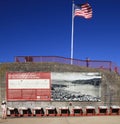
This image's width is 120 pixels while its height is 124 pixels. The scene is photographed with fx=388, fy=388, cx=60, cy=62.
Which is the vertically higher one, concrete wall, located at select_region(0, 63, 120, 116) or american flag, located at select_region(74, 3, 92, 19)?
american flag, located at select_region(74, 3, 92, 19)

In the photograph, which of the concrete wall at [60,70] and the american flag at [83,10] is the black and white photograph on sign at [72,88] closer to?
the concrete wall at [60,70]

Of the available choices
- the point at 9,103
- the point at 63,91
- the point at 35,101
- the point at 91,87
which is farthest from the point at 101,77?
the point at 9,103

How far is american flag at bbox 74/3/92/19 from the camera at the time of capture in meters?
33.9

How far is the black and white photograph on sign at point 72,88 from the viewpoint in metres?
32.2

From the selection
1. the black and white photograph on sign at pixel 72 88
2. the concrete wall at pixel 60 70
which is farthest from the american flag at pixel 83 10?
the black and white photograph on sign at pixel 72 88

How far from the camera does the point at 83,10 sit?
1355 inches

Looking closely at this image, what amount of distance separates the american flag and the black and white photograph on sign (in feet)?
17.9

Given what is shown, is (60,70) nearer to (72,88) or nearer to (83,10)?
(72,88)

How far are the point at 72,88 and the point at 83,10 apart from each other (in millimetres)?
7188

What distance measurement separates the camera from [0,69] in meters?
32.7

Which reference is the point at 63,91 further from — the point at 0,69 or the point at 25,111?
the point at 0,69

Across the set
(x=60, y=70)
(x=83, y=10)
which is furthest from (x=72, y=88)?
(x=83, y=10)

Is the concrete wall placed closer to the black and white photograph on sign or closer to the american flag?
the black and white photograph on sign

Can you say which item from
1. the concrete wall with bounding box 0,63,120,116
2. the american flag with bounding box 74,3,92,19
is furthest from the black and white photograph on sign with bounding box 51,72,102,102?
the american flag with bounding box 74,3,92,19
